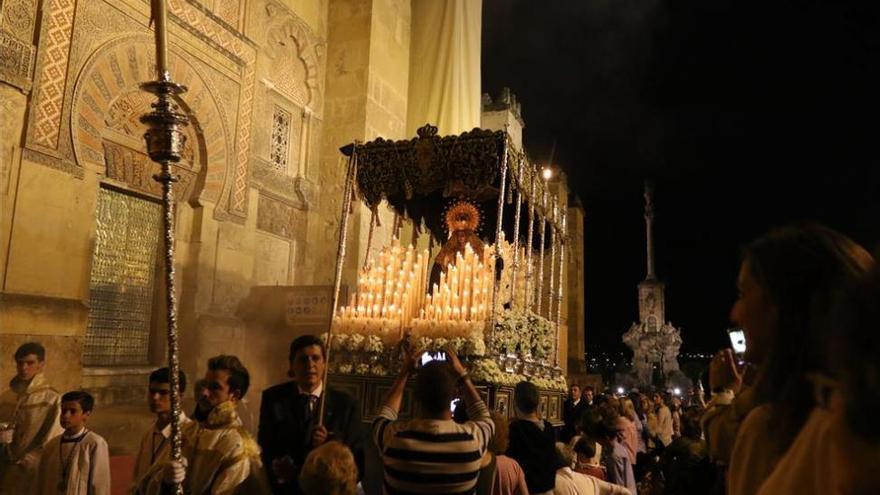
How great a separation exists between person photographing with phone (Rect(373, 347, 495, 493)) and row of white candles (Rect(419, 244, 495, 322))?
185 inches

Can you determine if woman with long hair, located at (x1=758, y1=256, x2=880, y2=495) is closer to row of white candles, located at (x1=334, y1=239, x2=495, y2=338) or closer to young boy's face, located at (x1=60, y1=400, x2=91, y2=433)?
young boy's face, located at (x1=60, y1=400, x2=91, y2=433)

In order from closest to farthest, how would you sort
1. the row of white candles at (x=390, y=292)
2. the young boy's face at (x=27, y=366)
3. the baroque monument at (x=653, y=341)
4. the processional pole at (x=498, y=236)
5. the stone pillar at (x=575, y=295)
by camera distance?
1. the young boy's face at (x=27, y=366)
2. the processional pole at (x=498, y=236)
3. the row of white candles at (x=390, y=292)
4. the stone pillar at (x=575, y=295)
5. the baroque monument at (x=653, y=341)

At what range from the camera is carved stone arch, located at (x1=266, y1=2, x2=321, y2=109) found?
38.9 feet

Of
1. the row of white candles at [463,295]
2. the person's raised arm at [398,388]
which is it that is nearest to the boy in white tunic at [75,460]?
the person's raised arm at [398,388]

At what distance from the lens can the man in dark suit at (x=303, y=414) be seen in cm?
357

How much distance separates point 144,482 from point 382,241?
943 centimetres

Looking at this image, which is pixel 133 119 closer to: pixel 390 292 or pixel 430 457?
pixel 390 292

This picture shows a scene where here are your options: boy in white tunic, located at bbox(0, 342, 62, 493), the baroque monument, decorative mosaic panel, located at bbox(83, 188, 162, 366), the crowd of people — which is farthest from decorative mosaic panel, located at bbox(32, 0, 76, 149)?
the baroque monument

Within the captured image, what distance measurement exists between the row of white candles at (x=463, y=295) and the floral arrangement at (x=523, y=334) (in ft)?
1.04

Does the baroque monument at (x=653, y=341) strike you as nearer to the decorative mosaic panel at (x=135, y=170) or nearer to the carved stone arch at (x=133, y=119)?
the carved stone arch at (x=133, y=119)

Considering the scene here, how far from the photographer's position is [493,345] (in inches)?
285

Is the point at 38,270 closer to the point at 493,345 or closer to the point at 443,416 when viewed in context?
the point at 493,345

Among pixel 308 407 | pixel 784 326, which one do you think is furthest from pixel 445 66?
pixel 784 326

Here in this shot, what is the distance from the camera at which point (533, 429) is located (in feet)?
13.2
